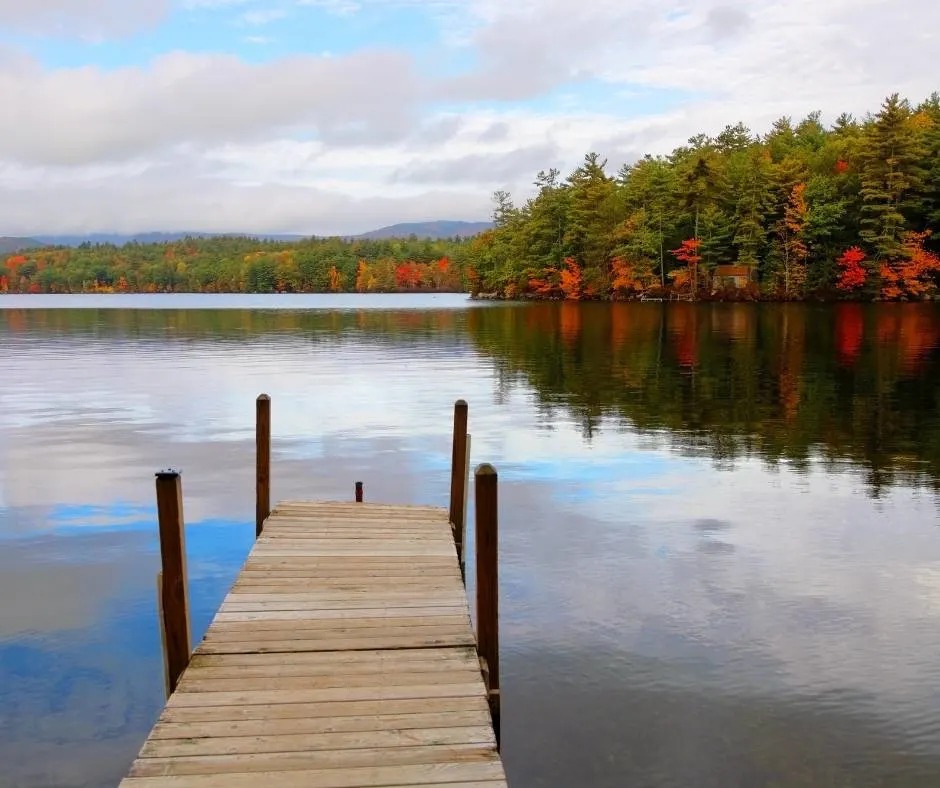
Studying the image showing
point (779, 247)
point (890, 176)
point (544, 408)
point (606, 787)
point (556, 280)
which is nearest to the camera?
point (606, 787)

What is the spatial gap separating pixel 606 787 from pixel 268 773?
8.96ft

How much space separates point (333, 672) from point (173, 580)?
1583mm

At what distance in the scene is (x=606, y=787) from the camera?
22.2 feet

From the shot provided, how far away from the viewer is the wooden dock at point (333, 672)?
557 cm

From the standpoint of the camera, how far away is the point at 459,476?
1207 centimetres

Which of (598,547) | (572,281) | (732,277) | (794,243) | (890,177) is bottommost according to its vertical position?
(598,547)

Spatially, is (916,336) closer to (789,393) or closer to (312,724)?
(789,393)

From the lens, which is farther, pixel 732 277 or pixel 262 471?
pixel 732 277

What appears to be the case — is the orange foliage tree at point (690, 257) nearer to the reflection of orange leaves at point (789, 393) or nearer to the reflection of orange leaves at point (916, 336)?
the reflection of orange leaves at point (916, 336)

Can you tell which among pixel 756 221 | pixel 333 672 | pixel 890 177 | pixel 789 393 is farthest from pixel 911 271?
pixel 333 672

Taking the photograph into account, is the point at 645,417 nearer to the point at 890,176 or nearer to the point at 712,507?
the point at 712,507

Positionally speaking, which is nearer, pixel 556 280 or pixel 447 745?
pixel 447 745

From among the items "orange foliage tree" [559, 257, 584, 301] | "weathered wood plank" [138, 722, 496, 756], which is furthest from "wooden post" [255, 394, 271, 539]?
"orange foliage tree" [559, 257, 584, 301]

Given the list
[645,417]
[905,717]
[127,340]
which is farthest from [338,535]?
[127,340]
